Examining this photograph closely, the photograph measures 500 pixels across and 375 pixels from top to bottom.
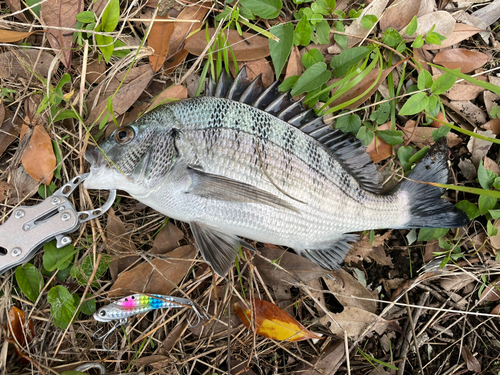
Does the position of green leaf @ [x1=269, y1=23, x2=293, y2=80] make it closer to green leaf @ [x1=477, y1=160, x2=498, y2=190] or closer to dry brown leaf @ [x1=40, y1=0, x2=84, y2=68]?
dry brown leaf @ [x1=40, y1=0, x2=84, y2=68]

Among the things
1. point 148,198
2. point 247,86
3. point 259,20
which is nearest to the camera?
point 148,198

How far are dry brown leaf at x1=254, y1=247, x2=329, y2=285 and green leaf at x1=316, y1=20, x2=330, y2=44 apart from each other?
1419 millimetres

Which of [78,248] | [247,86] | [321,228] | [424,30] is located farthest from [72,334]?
[424,30]

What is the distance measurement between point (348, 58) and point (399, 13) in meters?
0.56

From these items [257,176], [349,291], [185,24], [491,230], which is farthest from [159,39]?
[491,230]

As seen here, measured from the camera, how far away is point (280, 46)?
208 centimetres

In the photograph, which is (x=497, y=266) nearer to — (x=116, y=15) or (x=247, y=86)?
(x=247, y=86)

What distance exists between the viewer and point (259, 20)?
221 centimetres

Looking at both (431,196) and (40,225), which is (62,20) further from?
(431,196)

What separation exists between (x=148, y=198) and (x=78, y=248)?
2.03 feet

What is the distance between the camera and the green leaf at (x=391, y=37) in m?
2.17

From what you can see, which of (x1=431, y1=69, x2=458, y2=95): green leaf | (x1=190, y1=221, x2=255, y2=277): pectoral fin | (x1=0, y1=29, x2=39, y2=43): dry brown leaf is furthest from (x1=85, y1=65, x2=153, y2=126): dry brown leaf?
(x1=431, y1=69, x2=458, y2=95): green leaf

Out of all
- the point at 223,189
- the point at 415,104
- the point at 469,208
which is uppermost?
the point at 415,104

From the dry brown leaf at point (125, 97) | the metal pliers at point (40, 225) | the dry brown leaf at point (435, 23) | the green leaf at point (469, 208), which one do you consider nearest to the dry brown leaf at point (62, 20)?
the dry brown leaf at point (125, 97)
